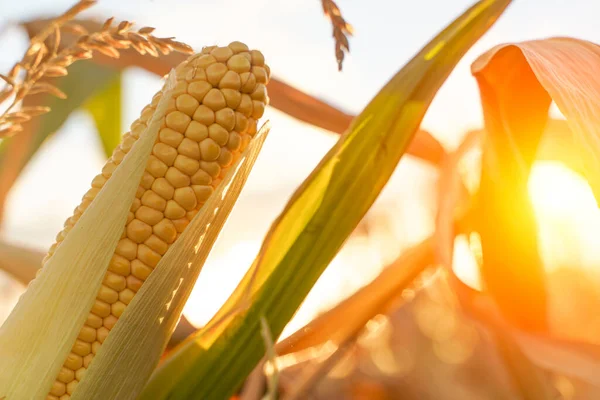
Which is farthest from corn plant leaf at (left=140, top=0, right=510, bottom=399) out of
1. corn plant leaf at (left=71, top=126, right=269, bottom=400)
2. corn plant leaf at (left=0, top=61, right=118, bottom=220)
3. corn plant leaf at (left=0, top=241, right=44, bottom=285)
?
corn plant leaf at (left=0, top=61, right=118, bottom=220)

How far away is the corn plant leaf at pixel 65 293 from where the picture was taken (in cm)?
50

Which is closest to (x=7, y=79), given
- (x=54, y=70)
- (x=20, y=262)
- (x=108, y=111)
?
(x=54, y=70)

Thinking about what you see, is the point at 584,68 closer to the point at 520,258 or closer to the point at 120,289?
the point at 520,258

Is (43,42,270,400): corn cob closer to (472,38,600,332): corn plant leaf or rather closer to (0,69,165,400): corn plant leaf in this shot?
(0,69,165,400): corn plant leaf

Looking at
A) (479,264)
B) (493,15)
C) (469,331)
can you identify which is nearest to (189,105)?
(493,15)

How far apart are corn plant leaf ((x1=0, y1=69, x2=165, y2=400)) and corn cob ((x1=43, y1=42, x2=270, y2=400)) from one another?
14 millimetres

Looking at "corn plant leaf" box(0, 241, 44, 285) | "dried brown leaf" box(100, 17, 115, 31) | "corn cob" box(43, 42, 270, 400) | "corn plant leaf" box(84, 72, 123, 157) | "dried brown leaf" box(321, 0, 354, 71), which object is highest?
"dried brown leaf" box(321, 0, 354, 71)

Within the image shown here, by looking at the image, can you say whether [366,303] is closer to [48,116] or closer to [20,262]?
[20,262]

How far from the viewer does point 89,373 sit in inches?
19.5

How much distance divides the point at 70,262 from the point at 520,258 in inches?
21.4

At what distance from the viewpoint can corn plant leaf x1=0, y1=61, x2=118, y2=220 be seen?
117 centimetres

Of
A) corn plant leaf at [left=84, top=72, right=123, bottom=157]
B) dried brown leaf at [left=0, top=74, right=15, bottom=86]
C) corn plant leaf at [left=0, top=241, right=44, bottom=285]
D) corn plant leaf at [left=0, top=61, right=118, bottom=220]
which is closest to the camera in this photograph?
dried brown leaf at [left=0, top=74, right=15, bottom=86]

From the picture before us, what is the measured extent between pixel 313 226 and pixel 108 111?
3.09ft

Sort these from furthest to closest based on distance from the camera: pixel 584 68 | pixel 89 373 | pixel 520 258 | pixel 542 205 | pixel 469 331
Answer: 1. pixel 469 331
2. pixel 542 205
3. pixel 520 258
4. pixel 584 68
5. pixel 89 373
